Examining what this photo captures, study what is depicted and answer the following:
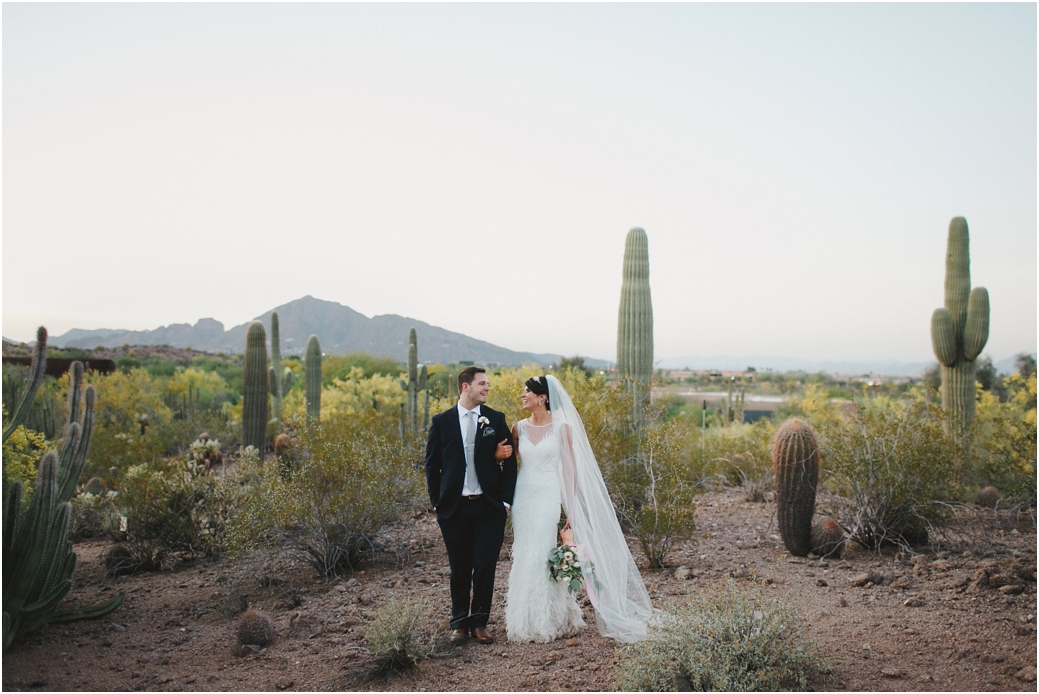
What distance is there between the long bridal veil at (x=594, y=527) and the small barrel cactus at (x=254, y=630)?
224 centimetres

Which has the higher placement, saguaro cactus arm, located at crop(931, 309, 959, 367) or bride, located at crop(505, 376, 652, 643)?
saguaro cactus arm, located at crop(931, 309, 959, 367)

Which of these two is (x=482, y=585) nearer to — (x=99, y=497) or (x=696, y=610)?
(x=696, y=610)

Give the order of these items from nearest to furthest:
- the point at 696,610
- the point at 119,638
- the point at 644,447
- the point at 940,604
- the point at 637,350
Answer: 1. the point at 696,610
2. the point at 119,638
3. the point at 940,604
4. the point at 644,447
5. the point at 637,350

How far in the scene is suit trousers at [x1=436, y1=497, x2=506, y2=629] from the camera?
194 inches

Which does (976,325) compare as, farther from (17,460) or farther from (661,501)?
(17,460)

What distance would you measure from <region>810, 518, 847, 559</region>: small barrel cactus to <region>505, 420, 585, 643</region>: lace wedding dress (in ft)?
11.1

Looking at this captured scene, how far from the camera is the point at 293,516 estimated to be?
650 centimetres

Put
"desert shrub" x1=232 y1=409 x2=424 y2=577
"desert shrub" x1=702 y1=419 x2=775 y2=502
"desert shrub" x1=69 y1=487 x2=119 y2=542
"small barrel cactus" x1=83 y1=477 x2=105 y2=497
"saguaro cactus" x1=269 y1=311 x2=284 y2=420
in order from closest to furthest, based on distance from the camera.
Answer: "desert shrub" x1=232 y1=409 x2=424 y2=577 < "desert shrub" x1=69 y1=487 x2=119 y2=542 < "small barrel cactus" x1=83 y1=477 x2=105 y2=497 < "desert shrub" x1=702 y1=419 x2=775 y2=502 < "saguaro cactus" x1=269 y1=311 x2=284 y2=420

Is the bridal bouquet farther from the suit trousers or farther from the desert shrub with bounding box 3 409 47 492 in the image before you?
the desert shrub with bounding box 3 409 47 492

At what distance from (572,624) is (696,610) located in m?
1.08

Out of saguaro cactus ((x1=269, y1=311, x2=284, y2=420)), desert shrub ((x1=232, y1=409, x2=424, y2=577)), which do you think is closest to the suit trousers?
desert shrub ((x1=232, y1=409, x2=424, y2=577))

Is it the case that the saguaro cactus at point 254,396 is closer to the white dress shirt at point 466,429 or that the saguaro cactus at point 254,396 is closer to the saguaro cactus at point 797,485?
the white dress shirt at point 466,429

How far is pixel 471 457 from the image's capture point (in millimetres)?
4996

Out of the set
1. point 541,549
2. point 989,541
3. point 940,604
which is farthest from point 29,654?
point 989,541
